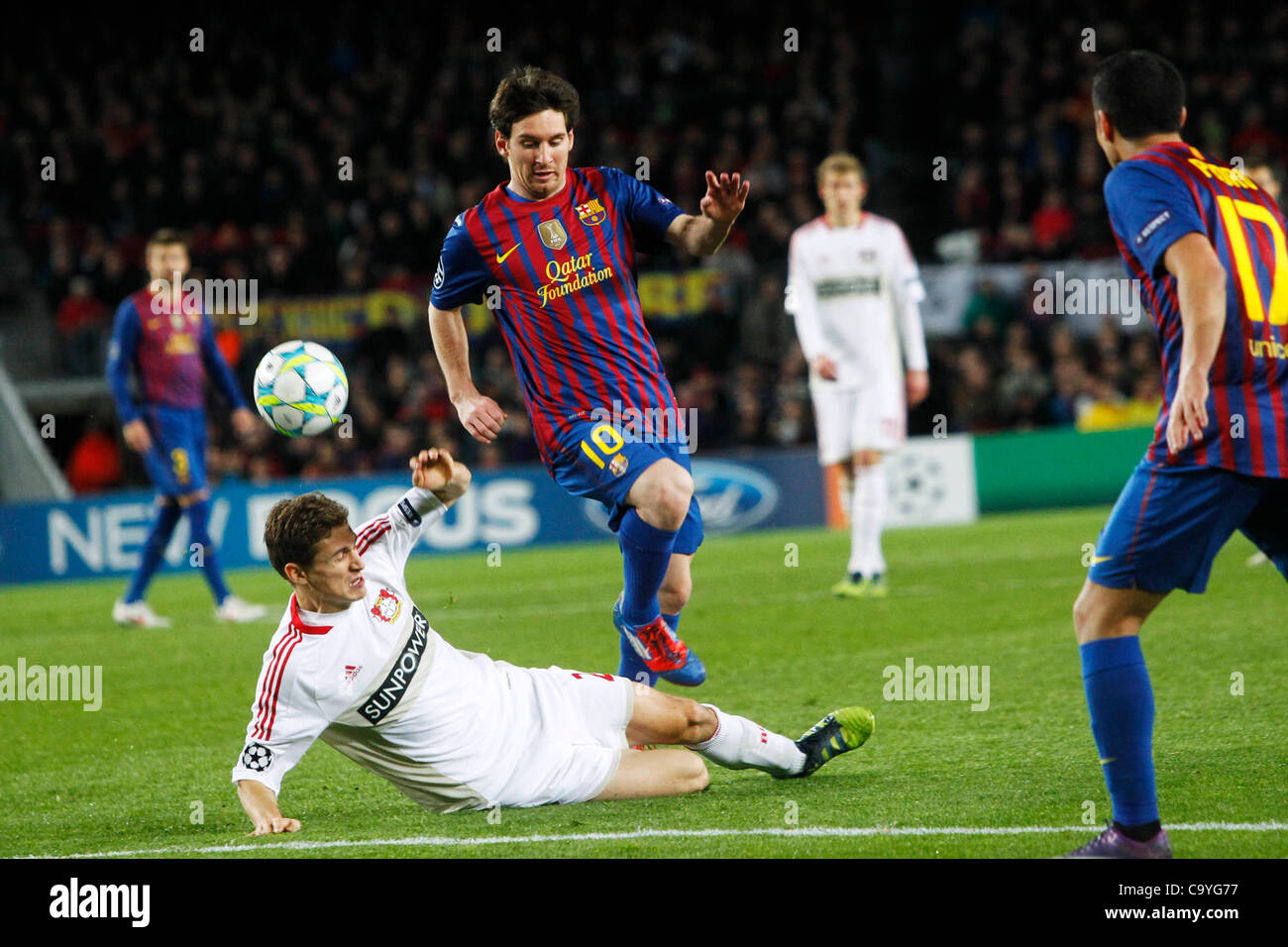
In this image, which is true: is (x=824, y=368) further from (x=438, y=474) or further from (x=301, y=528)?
(x=301, y=528)

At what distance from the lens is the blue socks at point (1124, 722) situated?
12.0 feet

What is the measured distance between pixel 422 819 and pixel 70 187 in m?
18.1

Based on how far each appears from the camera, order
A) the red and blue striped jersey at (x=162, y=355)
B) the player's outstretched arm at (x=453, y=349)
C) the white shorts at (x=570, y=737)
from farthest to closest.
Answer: the red and blue striped jersey at (x=162, y=355) < the player's outstretched arm at (x=453, y=349) < the white shorts at (x=570, y=737)

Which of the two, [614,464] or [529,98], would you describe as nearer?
[529,98]

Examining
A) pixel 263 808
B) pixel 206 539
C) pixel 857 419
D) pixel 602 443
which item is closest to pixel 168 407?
pixel 206 539

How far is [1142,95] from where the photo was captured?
3.80 meters

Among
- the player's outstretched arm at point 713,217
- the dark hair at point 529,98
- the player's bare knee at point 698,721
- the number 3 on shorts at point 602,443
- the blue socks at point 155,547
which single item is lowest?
the player's bare knee at point 698,721

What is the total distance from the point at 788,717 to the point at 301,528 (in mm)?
2395

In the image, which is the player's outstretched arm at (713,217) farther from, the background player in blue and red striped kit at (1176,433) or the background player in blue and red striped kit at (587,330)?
the background player in blue and red striped kit at (1176,433)

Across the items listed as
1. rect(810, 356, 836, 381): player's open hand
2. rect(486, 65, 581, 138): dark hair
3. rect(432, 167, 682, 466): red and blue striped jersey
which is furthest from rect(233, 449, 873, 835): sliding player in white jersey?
rect(810, 356, 836, 381): player's open hand

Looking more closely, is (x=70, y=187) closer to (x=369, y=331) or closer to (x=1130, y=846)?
(x=369, y=331)

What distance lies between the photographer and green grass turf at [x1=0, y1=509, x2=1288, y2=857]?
169 inches

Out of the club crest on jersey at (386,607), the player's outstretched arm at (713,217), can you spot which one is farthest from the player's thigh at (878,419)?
the club crest on jersey at (386,607)

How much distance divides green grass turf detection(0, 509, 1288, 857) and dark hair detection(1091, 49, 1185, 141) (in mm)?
1804
